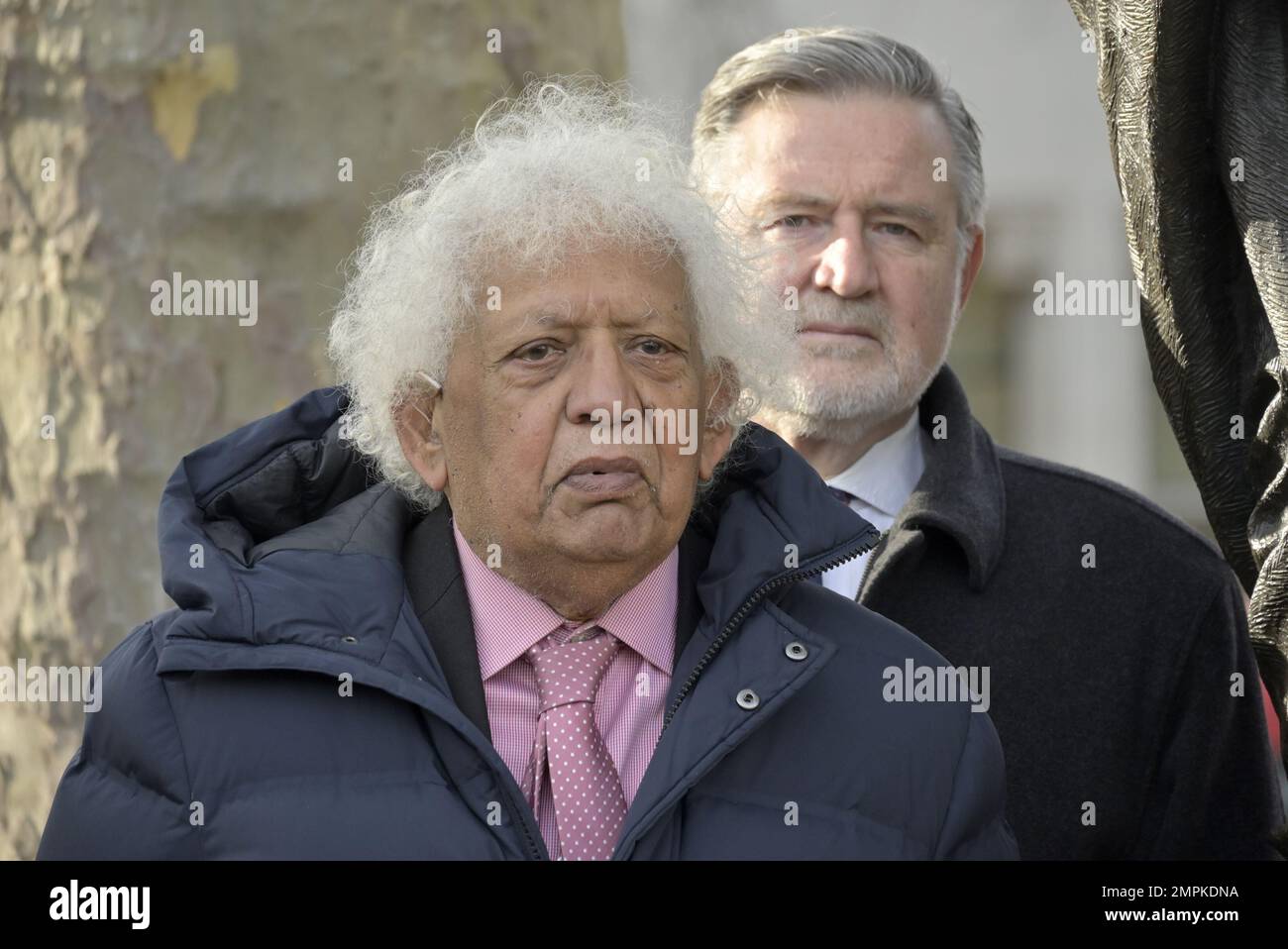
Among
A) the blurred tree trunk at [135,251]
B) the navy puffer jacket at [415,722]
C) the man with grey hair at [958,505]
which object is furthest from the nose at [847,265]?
the blurred tree trunk at [135,251]

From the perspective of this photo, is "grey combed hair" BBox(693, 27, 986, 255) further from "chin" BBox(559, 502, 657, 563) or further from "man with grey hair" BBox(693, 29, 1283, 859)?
"chin" BBox(559, 502, 657, 563)

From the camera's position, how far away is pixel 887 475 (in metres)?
3.64

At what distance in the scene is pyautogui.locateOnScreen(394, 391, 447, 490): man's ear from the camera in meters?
2.78

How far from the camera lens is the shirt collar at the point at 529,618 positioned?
8.66 feet

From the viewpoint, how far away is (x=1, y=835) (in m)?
4.45

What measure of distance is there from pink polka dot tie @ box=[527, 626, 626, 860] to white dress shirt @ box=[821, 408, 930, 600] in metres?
0.97

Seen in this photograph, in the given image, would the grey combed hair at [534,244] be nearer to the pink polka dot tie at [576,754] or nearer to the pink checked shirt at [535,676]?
the pink checked shirt at [535,676]

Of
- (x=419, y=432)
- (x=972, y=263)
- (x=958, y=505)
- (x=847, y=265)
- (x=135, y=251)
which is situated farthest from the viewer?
(x=135, y=251)

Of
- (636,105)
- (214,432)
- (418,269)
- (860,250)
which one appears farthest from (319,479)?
(214,432)

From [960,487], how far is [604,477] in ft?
3.52

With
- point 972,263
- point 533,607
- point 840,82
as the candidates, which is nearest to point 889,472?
point 972,263

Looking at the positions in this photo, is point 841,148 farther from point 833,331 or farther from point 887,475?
point 887,475

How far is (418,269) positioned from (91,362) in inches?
73.9
